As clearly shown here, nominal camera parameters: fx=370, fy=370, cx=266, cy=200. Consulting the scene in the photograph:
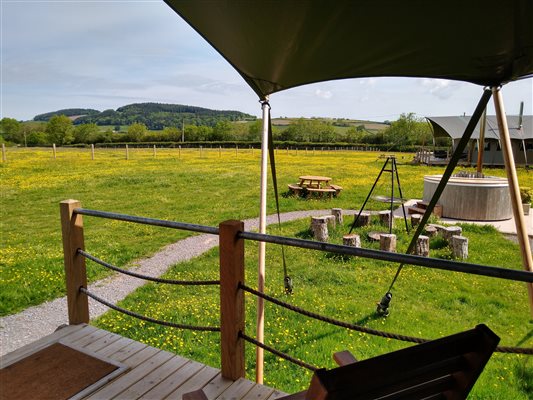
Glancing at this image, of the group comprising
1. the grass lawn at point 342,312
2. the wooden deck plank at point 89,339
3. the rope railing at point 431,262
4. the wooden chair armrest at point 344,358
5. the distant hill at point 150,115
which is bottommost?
the grass lawn at point 342,312

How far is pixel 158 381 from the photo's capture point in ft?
8.16

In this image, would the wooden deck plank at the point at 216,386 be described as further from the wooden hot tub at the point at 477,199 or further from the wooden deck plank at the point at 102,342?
the wooden hot tub at the point at 477,199

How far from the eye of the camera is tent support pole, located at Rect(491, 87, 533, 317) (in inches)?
95.2

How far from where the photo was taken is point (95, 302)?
5.55 metres

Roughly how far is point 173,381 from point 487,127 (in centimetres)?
3180

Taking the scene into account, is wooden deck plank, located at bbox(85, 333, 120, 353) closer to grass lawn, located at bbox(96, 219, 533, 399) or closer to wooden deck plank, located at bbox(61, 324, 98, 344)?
wooden deck plank, located at bbox(61, 324, 98, 344)

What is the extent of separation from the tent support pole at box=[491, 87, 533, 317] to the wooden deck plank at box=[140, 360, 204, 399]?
7.61 feet

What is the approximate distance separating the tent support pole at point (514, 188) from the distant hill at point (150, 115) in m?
107

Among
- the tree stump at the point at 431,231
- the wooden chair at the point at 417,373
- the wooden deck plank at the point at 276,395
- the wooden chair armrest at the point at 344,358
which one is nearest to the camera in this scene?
the wooden chair at the point at 417,373

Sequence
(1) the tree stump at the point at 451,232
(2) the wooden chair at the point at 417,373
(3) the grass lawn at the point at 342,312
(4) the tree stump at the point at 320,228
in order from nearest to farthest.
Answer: (2) the wooden chair at the point at 417,373, (3) the grass lawn at the point at 342,312, (1) the tree stump at the point at 451,232, (4) the tree stump at the point at 320,228

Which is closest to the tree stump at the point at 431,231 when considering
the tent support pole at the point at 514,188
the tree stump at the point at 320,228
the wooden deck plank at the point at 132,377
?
the tree stump at the point at 320,228

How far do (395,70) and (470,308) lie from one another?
13.0 feet

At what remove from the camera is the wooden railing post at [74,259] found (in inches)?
122

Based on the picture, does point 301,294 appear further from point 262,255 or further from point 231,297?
point 231,297
